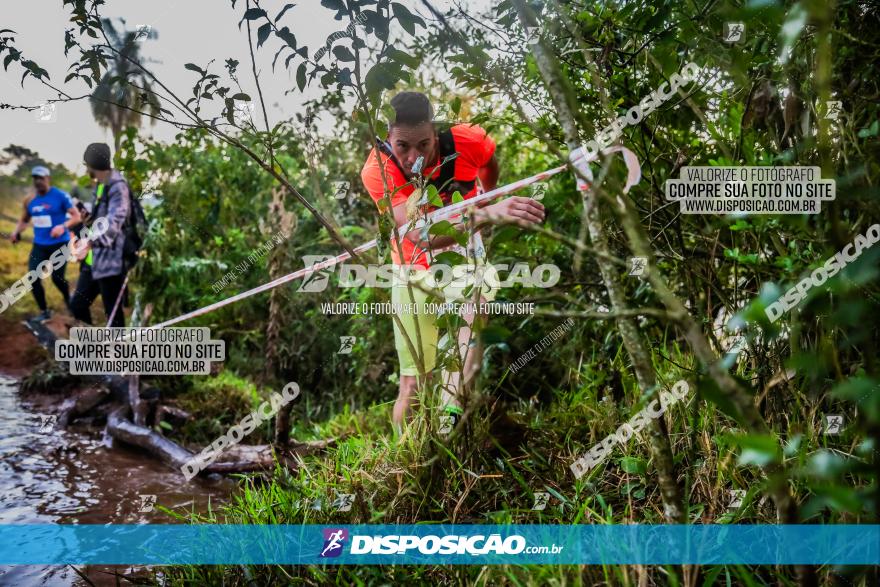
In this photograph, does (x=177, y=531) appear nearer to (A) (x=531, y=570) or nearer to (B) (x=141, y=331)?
(A) (x=531, y=570)

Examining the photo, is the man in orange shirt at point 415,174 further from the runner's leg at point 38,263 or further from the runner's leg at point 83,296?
the runner's leg at point 38,263

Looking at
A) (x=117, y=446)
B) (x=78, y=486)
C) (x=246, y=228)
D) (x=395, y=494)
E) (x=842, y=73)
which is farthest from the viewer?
(x=246, y=228)

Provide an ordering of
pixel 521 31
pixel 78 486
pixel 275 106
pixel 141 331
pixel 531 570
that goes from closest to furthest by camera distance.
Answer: pixel 531 570 → pixel 521 31 → pixel 78 486 → pixel 141 331 → pixel 275 106

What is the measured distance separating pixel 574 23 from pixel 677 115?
763 millimetres

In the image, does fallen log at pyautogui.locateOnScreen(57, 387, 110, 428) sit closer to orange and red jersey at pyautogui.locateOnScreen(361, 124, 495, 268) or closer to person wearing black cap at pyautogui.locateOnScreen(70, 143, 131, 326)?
person wearing black cap at pyautogui.locateOnScreen(70, 143, 131, 326)

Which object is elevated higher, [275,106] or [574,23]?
[275,106]

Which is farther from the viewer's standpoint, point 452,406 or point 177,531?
point 177,531

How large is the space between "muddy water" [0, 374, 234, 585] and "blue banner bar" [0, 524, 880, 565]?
0.14m

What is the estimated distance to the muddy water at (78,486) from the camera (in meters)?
2.61

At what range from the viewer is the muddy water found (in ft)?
8.57

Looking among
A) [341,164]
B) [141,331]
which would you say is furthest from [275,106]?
[141,331]

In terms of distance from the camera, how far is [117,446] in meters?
3.86

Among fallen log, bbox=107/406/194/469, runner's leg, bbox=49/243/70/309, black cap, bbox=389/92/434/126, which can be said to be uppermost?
black cap, bbox=389/92/434/126

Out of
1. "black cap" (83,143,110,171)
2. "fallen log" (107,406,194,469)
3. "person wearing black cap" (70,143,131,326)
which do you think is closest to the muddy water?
"fallen log" (107,406,194,469)
